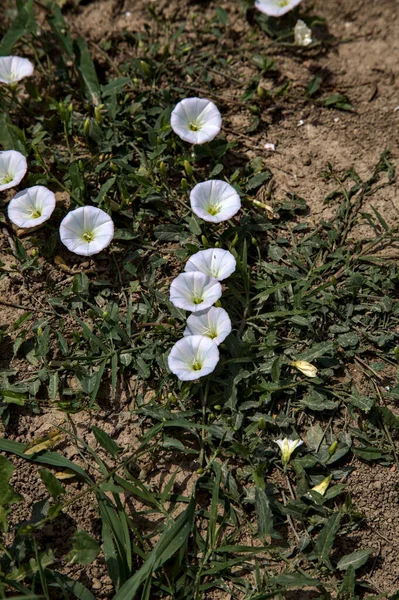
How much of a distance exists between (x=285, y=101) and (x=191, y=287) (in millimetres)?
1460

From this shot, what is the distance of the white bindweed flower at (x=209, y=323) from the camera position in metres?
2.57

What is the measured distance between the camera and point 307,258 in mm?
2943

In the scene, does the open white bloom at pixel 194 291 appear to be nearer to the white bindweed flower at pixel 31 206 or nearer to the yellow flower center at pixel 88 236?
the yellow flower center at pixel 88 236


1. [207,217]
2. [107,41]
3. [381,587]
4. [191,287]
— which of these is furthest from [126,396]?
[107,41]

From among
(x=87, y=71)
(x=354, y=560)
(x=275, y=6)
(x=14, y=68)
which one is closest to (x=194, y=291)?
(x=354, y=560)

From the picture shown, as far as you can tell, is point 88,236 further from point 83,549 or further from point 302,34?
point 302,34

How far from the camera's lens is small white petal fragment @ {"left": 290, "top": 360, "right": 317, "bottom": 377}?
255 centimetres

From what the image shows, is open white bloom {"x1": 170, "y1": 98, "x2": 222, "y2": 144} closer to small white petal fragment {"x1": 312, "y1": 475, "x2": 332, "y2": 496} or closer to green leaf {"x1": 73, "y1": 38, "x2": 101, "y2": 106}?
green leaf {"x1": 73, "y1": 38, "x2": 101, "y2": 106}

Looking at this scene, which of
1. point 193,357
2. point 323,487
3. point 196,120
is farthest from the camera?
point 196,120

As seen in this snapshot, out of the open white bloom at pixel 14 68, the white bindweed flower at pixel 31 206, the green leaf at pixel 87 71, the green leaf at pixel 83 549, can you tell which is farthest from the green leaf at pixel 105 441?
the open white bloom at pixel 14 68

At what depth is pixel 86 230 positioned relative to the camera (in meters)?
2.93

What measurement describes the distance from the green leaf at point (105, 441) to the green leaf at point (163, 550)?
1.26 ft

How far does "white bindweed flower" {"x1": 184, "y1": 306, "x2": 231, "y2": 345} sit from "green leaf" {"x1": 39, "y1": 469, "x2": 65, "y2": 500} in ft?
2.66

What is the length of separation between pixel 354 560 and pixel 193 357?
103 cm
